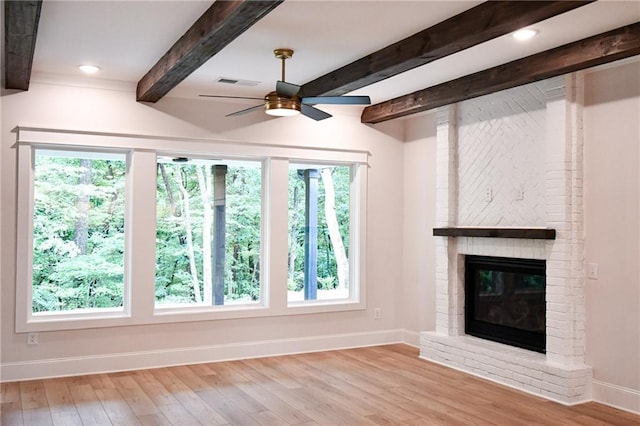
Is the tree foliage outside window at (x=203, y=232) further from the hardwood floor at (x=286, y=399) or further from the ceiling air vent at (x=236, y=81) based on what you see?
the ceiling air vent at (x=236, y=81)

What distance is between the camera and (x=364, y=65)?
15.5 ft

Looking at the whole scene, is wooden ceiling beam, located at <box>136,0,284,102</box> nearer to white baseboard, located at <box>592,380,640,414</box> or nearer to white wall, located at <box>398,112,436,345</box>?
white wall, located at <box>398,112,436,345</box>

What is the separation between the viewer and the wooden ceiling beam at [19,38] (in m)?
3.22

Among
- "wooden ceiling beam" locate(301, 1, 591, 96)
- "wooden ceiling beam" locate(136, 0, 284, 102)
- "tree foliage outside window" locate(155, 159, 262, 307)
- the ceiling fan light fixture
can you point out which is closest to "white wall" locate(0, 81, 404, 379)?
"tree foliage outside window" locate(155, 159, 262, 307)

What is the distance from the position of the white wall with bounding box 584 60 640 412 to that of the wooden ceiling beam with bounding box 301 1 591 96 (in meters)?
1.55

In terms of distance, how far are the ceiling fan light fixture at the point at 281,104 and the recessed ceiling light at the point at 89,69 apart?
1.67 meters

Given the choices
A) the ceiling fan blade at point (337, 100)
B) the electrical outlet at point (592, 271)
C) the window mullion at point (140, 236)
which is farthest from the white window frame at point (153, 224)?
the electrical outlet at point (592, 271)

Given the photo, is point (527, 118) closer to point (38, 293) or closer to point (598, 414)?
point (598, 414)

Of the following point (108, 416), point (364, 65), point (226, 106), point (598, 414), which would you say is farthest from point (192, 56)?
point (598, 414)

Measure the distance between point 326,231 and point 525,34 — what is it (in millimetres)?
3329

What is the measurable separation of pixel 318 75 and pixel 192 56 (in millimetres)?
1505

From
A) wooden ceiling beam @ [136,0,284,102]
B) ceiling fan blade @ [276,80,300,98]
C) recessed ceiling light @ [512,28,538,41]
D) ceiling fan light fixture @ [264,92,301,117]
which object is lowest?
ceiling fan light fixture @ [264,92,301,117]

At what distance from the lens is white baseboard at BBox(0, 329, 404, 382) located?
5223 millimetres

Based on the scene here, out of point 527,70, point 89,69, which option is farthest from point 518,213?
point 89,69
